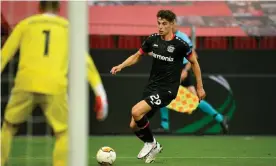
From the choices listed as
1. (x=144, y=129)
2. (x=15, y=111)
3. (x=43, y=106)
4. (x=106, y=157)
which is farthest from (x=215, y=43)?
(x=15, y=111)

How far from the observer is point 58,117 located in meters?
6.00

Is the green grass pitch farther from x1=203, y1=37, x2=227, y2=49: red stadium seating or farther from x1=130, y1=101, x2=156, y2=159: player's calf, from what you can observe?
x1=203, y1=37, x2=227, y2=49: red stadium seating

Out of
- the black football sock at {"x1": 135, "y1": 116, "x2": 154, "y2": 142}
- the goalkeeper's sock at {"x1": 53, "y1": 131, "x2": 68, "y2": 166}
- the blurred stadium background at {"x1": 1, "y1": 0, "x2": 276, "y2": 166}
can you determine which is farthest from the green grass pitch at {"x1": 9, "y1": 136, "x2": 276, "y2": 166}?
the goalkeeper's sock at {"x1": 53, "y1": 131, "x2": 68, "y2": 166}

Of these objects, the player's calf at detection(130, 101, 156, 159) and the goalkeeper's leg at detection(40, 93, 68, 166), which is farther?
the player's calf at detection(130, 101, 156, 159)

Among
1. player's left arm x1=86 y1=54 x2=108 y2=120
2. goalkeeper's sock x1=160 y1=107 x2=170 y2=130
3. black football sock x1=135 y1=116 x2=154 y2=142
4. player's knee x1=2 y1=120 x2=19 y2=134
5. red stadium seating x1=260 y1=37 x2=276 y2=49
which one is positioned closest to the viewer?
player's left arm x1=86 y1=54 x2=108 y2=120

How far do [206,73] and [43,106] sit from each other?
6837mm

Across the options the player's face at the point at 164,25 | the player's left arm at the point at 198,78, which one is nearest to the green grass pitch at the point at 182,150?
the player's left arm at the point at 198,78

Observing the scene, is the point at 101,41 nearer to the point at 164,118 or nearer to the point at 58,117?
the point at 164,118

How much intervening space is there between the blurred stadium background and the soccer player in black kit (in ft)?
6.76

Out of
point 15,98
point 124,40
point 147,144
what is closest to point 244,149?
point 147,144

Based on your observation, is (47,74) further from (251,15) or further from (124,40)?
(251,15)

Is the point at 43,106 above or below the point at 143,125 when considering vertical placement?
above

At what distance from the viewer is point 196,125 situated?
41.4 ft

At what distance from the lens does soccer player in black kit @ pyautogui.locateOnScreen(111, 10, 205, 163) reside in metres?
8.26
